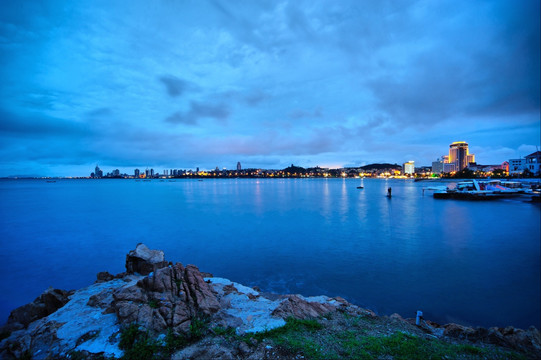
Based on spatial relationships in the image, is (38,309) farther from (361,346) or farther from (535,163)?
(535,163)

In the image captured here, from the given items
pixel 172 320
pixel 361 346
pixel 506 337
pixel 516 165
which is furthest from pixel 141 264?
pixel 516 165

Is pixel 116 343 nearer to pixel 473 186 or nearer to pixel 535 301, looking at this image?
pixel 535 301

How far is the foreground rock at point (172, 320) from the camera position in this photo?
6340 millimetres

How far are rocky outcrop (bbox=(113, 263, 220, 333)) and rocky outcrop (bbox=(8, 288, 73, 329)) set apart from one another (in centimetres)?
352

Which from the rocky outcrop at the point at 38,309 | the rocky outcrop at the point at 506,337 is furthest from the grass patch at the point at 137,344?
the rocky outcrop at the point at 506,337

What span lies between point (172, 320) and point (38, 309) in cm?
627

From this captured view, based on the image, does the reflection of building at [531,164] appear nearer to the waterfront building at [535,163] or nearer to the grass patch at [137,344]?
the waterfront building at [535,163]

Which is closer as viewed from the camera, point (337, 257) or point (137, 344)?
point (137, 344)

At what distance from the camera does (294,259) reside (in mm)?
18031

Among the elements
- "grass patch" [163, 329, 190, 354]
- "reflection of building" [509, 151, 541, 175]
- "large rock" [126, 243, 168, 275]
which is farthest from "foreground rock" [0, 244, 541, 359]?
"reflection of building" [509, 151, 541, 175]

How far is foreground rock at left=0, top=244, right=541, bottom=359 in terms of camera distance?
6340 millimetres

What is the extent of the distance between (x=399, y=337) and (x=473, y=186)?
75.1 m

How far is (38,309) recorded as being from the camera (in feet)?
29.9

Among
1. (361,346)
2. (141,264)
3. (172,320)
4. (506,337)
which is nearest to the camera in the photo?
(361,346)
